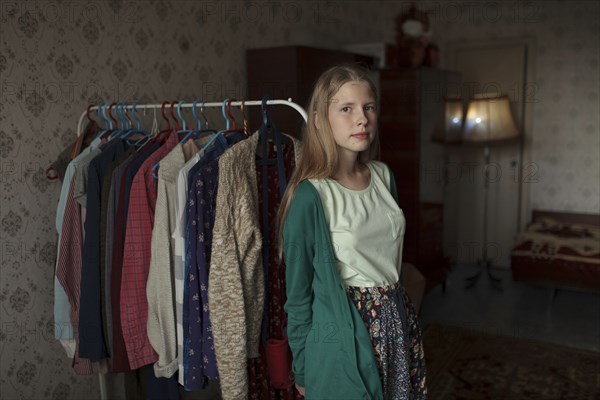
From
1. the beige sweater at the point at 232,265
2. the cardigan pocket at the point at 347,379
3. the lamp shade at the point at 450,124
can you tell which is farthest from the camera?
the lamp shade at the point at 450,124

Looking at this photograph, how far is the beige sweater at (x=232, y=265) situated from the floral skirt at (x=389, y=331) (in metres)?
0.35

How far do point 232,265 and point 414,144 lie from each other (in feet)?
7.65

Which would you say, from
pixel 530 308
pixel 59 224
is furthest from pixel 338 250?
pixel 530 308

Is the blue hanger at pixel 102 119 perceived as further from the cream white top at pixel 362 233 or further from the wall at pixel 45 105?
the cream white top at pixel 362 233

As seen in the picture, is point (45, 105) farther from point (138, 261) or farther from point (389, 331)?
point (389, 331)

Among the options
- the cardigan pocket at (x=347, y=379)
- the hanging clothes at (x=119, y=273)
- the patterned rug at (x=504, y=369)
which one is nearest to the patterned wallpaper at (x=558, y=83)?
the patterned rug at (x=504, y=369)

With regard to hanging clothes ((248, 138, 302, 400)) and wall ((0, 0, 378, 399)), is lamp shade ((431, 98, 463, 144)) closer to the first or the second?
wall ((0, 0, 378, 399))

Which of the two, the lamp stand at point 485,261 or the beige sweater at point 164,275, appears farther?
the lamp stand at point 485,261

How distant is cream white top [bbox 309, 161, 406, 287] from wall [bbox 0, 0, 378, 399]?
1182mm

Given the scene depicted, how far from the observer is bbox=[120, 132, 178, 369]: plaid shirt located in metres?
1.72

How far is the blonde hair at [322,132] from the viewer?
141 centimetres

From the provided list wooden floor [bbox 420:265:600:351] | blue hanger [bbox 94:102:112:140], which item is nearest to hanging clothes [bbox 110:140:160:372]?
blue hanger [bbox 94:102:112:140]

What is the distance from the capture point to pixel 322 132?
141 cm

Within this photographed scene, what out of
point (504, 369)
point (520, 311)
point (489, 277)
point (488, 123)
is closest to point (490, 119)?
point (488, 123)
